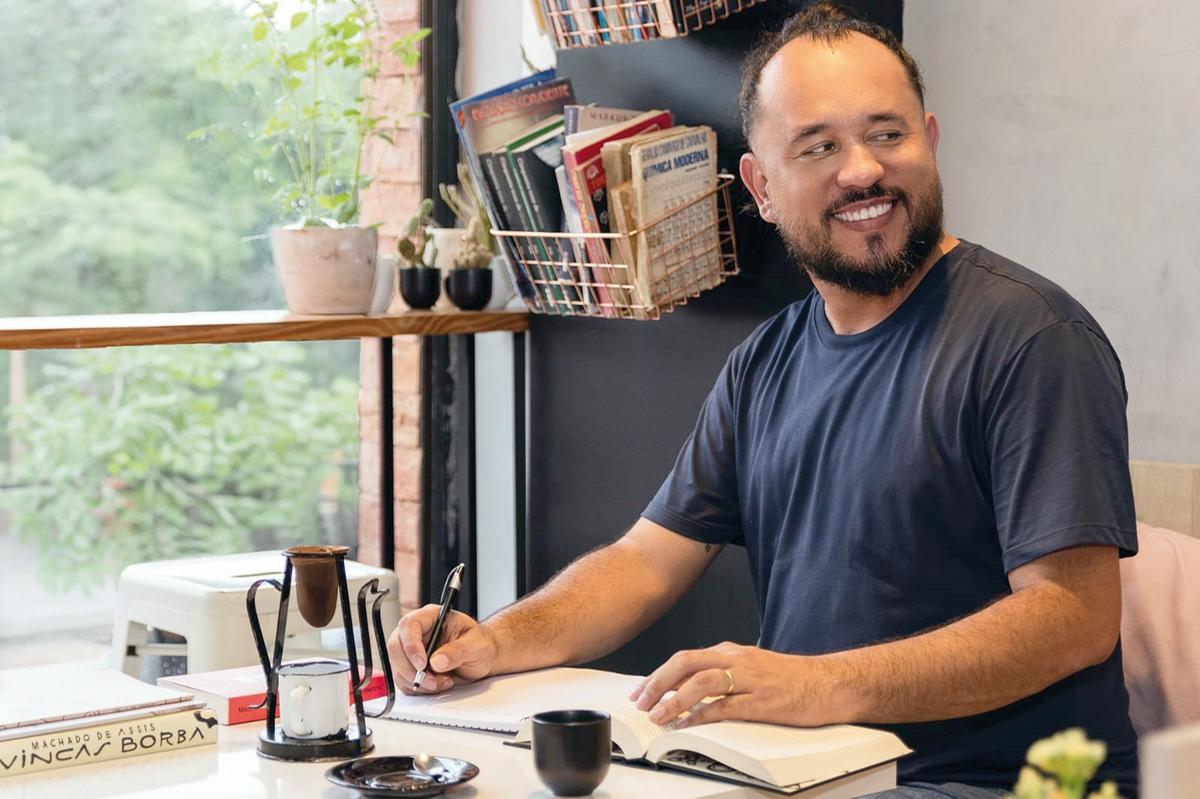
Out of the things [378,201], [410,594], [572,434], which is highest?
[378,201]

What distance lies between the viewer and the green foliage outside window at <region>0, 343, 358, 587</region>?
2705 mm

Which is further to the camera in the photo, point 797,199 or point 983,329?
point 797,199

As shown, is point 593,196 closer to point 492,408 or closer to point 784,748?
point 492,408

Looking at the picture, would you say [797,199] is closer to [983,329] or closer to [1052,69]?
[983,329]

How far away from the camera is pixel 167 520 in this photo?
112 inches

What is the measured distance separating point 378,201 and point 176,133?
0.45 metres

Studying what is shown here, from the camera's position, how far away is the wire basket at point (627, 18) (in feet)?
7.47

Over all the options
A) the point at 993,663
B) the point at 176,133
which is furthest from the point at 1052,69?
the point at 176,133

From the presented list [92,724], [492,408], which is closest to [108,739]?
[92,724]

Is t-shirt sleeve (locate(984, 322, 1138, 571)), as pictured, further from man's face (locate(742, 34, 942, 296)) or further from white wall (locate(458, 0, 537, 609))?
white wall (locate(458, 0, 537, 609))

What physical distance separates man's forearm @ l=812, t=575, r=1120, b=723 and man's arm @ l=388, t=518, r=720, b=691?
0.41 metres

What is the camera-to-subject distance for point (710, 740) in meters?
1.36

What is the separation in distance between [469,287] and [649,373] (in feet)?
1.28

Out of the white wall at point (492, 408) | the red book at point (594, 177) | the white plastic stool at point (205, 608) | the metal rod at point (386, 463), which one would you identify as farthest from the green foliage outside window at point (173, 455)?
the red book at point (594, 177)
